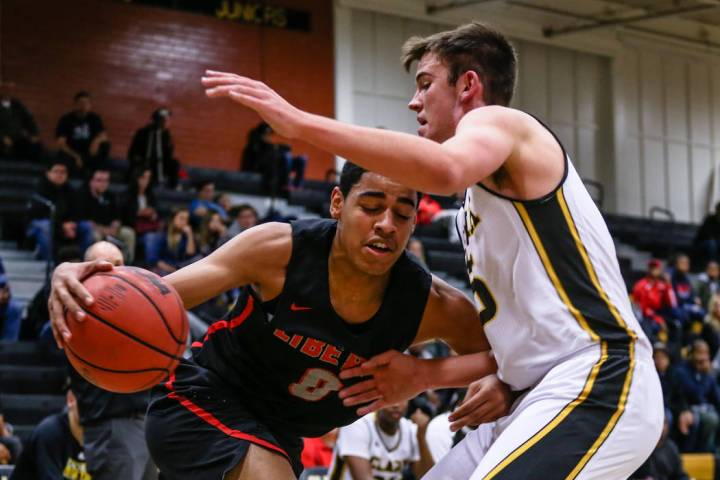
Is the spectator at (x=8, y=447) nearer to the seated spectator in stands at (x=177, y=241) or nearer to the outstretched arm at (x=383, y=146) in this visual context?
the seated spectator in stands at (x=177, y=241)

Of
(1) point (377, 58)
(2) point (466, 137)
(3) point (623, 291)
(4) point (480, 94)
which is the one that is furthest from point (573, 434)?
(1) point (377, 58)

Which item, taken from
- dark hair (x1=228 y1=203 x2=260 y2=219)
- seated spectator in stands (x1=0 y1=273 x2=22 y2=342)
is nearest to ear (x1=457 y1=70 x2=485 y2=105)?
seated spectator in stands (x1=0 y1=273 x2=22 y2=342)

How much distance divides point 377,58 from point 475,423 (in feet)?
57.7

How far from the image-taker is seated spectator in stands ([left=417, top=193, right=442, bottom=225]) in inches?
674

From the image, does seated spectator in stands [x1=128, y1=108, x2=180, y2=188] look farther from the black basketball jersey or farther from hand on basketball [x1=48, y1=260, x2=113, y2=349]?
hand on basketball [x1=48, y1=260, x2=113, y2=349]

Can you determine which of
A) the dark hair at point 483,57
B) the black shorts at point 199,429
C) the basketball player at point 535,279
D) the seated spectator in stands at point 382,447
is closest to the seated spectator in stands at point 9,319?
the seated spectator in stands at point 382,447

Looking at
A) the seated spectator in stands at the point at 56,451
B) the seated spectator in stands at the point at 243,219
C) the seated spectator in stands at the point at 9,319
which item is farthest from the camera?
the seated spectator in stands at the point at 243,219

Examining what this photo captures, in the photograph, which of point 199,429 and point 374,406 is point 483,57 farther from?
point 199,429

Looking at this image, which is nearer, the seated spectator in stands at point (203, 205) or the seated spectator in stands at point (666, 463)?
the seated spectator in stands at point (666, 463)

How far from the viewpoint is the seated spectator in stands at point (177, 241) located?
11.8 m

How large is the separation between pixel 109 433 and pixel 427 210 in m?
10.9

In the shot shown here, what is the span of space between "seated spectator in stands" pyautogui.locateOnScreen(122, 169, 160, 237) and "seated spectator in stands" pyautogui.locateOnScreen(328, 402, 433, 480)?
17.1 ft

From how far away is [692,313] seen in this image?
53.3ft

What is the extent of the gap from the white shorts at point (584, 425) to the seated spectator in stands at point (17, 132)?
12138 mm
